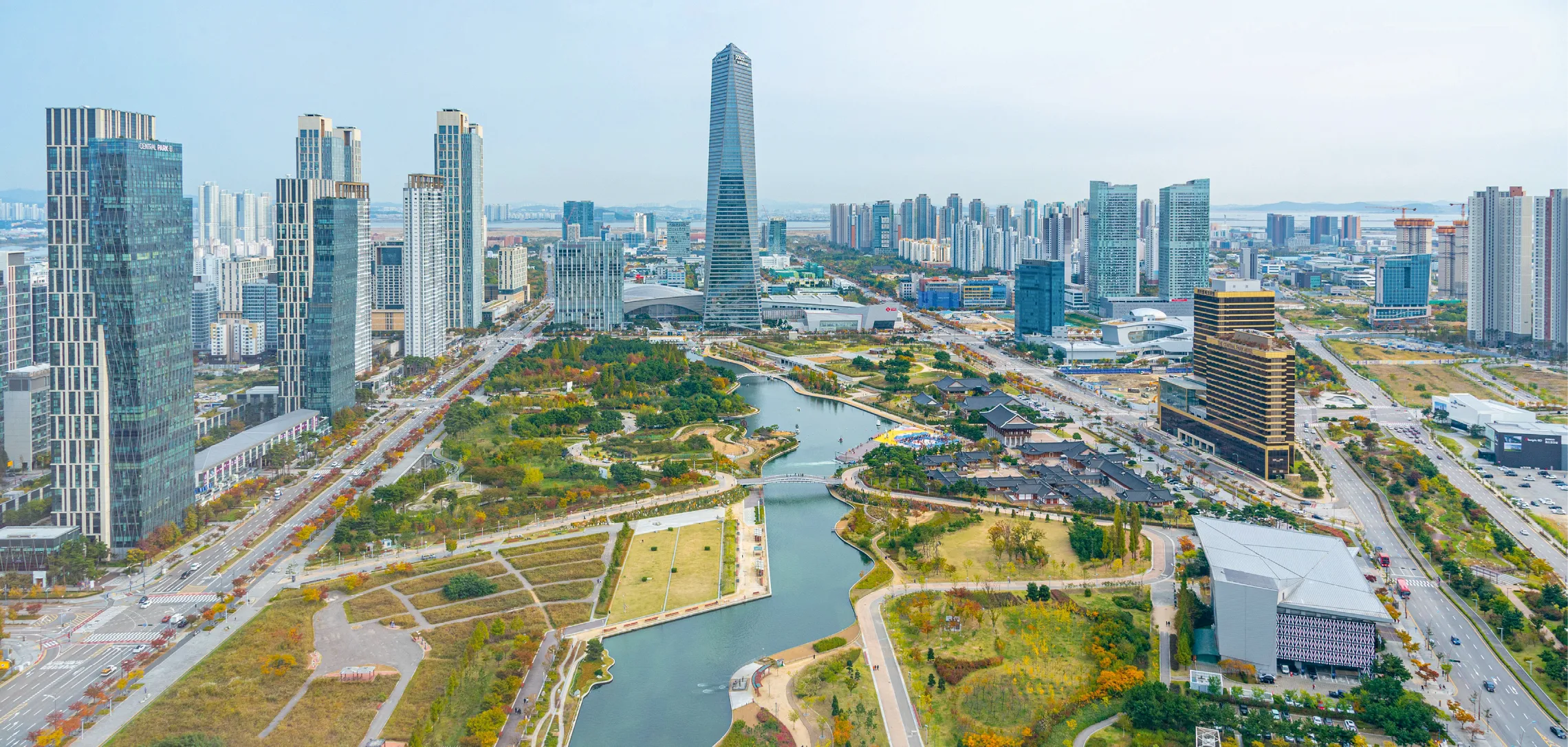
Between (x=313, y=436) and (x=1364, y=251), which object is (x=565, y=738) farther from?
(x=1364, y=251)

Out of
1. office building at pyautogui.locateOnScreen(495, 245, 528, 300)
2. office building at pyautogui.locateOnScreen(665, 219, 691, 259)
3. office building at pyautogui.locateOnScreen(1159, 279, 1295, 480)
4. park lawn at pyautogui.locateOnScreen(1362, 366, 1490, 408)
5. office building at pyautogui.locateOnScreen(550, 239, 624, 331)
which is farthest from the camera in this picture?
office building at pyautogui.locateOnScreen(665, 219, 691, 259)

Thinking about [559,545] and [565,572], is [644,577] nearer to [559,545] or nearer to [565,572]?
[565,572]

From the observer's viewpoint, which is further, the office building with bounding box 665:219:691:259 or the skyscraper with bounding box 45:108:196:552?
the office building with bounding box 665:219:691:259

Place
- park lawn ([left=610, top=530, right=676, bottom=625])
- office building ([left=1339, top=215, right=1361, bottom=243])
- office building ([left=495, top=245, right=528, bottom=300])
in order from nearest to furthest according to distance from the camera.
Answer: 1. park lawn ([left=610, top=530, right=676, bottom=625])
2. office building ([left=495, top=245, right=528, bottom=300])
3. office building ([left=1339, top=215, right=1361, bottom=243])

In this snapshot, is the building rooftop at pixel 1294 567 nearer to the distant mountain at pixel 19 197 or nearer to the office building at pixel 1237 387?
the office building at pixel 1237 387

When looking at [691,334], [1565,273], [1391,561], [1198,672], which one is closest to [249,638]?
[1198,672]

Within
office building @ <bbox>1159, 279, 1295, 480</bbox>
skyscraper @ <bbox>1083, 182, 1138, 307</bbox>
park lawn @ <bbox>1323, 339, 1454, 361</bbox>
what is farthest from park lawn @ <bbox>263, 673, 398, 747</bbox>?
skyscraper @ <bbox>1083, 182, 1138, 307</bbox>

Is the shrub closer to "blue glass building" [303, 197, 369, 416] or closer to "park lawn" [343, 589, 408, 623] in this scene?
"park lawn" [343, 589, 408, 623]
